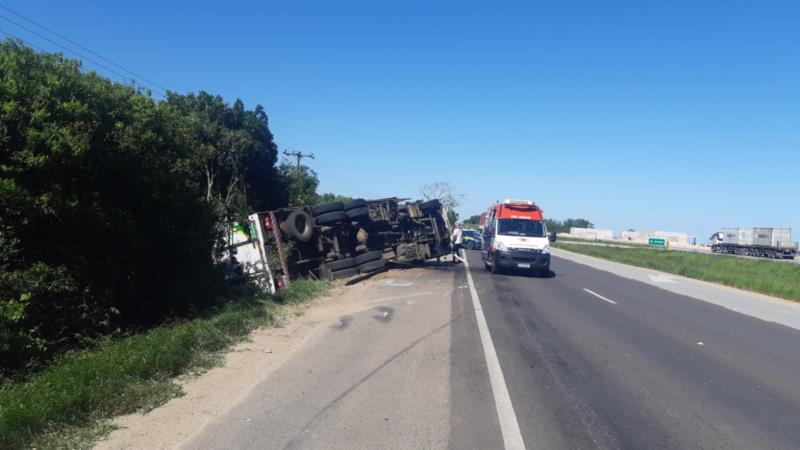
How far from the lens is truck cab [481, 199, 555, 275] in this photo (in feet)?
65.9

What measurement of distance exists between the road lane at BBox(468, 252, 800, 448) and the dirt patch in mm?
3043

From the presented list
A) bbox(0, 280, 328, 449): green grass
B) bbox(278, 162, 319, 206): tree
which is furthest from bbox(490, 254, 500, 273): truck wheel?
bbox(278, 162, 319, 206): tree

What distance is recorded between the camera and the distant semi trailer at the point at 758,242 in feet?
194

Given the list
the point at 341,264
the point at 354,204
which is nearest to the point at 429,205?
the point at 354,204

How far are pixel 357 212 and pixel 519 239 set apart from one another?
238 inches

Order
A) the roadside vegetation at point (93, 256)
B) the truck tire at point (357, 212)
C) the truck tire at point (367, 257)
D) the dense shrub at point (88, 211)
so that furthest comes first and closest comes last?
the truck tire at point (357, 212) < the truck tire at point (367, 257) < the dense shrub at point (88, 211) < the roadside vegetation at point (93, 256)

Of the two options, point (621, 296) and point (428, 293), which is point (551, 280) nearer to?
point (621, 296)

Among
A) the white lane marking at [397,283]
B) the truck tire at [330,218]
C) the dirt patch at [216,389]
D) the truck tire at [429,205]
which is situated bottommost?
the dirt patch at [216,389]

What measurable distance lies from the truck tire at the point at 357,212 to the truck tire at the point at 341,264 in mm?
1440

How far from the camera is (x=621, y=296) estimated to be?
53.7ft

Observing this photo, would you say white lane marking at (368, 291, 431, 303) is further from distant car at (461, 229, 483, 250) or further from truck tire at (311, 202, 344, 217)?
distant car at (461, 229, 483, 250)

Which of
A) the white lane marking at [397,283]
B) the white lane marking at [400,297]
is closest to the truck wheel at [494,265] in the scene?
the white lane marking at [397,283]

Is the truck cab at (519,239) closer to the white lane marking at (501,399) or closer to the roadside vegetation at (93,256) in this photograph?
the white lane marking at (501,399)

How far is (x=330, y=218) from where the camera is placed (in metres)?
17.3
